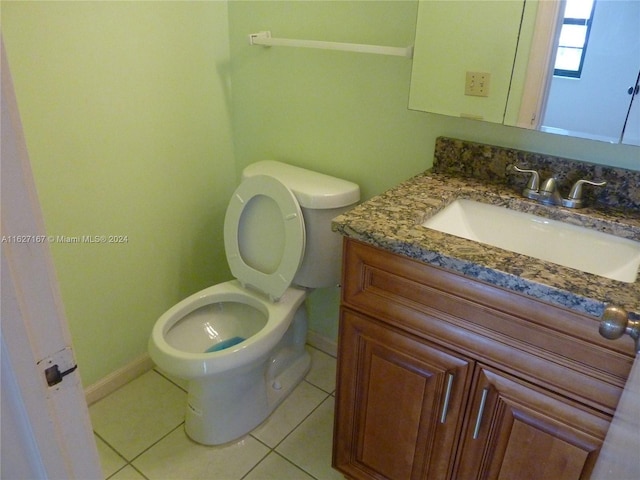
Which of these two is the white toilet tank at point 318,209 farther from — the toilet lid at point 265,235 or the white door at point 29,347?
the white door at point 29,347

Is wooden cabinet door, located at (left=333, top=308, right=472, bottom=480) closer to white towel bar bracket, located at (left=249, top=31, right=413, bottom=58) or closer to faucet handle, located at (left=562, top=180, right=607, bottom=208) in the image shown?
faucet handle, located at (left=562, top=180, right=607, bottom=208)

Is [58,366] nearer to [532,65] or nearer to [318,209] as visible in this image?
[318,209]

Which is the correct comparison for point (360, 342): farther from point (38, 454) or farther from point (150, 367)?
point (150, 367)

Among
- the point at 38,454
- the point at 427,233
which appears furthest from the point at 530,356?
the point at 38,454

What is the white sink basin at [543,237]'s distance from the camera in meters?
1.13

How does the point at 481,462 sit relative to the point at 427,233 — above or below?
below

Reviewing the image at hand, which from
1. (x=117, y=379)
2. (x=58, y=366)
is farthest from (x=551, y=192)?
(x=117, y=379)

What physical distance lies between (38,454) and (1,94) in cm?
46

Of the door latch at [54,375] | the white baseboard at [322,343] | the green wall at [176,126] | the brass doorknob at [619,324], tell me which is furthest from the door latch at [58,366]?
the white baseboard at [322,343]

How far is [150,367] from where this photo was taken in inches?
78.7

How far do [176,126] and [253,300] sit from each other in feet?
2.18

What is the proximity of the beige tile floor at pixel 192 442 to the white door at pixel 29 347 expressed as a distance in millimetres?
962

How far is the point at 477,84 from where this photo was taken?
131 cm

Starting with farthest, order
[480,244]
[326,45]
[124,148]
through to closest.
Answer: [124,148], [326,45], [480,244]
